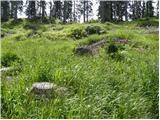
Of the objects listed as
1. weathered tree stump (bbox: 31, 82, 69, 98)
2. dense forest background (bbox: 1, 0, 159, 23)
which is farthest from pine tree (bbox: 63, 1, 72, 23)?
weathered tree stump (bbox: 31, 82, 69, 98)

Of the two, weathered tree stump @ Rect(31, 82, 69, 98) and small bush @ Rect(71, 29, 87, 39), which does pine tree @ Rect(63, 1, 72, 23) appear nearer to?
small bush @ Rect(71, 29, 87, 39)

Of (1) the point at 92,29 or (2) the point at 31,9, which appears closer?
(1) the point at 92,29

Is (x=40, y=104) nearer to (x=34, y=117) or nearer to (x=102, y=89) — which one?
(x=34, y=117)

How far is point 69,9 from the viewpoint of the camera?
333 ft

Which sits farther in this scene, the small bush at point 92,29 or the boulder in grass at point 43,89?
the small bush at point 92,29

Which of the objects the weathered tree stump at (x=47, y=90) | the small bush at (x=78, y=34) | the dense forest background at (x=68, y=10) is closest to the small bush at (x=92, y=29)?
the small bush at (x=78, y=34)

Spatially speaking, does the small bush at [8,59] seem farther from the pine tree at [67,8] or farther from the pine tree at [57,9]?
the pine tree at [57,9]

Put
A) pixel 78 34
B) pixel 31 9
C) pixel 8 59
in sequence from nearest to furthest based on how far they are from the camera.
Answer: pixel 8 59, pixel 78 34, pixel 31 9

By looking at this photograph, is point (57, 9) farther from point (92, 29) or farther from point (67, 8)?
point (92, 29)

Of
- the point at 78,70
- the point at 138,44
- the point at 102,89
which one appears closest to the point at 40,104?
the point at 102,89

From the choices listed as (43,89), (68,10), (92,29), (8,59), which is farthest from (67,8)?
(43,89)

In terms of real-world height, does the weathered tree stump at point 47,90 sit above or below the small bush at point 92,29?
above

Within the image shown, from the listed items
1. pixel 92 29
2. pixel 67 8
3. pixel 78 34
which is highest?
pixel 67 8

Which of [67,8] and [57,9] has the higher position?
[67,8]
